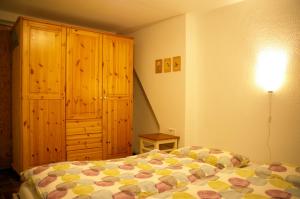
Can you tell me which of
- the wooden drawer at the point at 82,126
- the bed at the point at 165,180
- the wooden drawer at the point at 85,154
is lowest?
the wooden drawer at the point at 85,154

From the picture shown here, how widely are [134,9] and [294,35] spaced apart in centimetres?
205

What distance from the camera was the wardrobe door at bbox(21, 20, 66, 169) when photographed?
301 centimetres

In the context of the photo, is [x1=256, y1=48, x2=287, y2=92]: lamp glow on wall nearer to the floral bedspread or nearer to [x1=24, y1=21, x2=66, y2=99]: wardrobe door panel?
the floral bedspread

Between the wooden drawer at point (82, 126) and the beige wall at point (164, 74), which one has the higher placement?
the beige wall at point (164, 74)

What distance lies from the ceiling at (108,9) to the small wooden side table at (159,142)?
1.84 metres

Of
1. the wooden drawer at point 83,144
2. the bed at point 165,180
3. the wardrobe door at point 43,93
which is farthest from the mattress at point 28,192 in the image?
the wooden drawer at point 83,144

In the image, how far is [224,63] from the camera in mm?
3020

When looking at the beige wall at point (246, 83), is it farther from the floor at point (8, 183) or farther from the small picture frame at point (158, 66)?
the floor at point (8, 183)

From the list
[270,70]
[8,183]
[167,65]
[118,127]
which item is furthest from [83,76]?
[270,70]

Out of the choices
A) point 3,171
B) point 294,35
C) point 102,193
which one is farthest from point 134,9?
point 3,171

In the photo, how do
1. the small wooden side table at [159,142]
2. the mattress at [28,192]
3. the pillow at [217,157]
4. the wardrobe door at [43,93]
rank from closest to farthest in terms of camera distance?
1. the mattress at [28,192]
2. the pillow at [217,157]
3. the wardrobe door at [43,93]
4. the small wooden side table at [159,142]

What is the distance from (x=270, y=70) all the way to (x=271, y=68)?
0.08 ft

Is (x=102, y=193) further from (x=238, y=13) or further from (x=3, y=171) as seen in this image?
(x=3, y=171)

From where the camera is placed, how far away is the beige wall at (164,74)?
3422 millimetres
